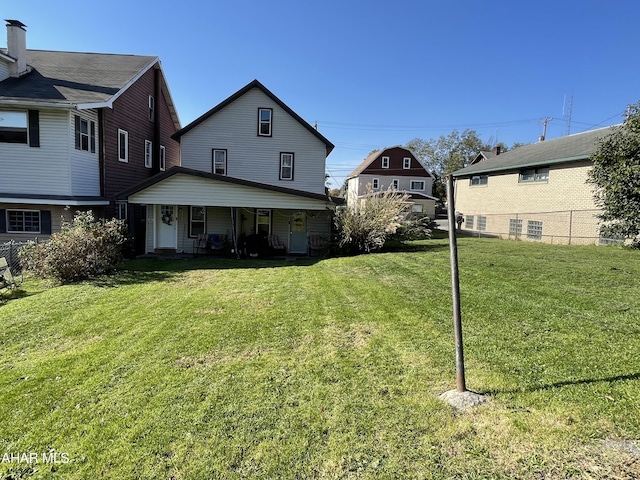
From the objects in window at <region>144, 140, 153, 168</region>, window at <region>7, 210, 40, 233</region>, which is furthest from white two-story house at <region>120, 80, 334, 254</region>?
window at <region>7, 210, 40, 233</region>

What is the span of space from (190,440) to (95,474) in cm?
63

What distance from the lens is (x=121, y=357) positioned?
4.32 metres

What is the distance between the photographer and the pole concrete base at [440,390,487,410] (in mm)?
3074

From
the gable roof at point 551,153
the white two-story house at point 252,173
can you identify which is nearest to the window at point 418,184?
the gable roof at point 551,153

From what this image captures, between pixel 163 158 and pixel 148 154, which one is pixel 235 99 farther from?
pixel 163 158

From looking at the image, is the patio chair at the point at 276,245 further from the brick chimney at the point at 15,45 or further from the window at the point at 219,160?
the brick chimney at the point at 15,45

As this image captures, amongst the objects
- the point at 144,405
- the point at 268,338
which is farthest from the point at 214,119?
the point at 144,405

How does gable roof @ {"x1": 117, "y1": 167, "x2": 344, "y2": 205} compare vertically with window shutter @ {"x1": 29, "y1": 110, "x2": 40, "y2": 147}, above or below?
below

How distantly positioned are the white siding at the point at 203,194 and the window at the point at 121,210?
3.51 meters

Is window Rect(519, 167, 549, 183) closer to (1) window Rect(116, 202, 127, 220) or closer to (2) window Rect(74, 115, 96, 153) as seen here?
(1) window Rect(116, 202, 127, 220)

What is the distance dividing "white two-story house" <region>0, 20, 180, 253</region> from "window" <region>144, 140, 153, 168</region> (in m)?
0.69

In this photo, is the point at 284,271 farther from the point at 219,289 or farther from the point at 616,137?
the point at 616,137

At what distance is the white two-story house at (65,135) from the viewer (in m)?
12.5

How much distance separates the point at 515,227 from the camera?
66.4 ft
